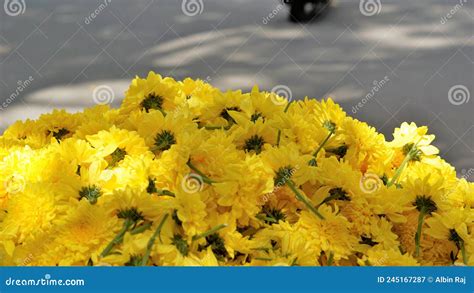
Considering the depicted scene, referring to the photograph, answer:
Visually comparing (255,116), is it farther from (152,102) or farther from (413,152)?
(413,152)

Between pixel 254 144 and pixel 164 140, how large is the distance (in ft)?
0.64

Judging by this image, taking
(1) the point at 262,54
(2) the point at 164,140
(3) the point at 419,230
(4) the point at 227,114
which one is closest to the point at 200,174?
(2) the point at 164,140

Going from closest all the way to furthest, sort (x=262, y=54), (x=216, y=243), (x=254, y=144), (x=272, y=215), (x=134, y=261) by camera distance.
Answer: (x=134, y=261) → (x=216, y=243) → (x=272, y=215) → (x=254, y=144) → (x=262, y=54)

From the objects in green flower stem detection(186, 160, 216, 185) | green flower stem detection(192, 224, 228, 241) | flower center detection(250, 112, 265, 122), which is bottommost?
green flower stem detection(192, 224, 228, 241)

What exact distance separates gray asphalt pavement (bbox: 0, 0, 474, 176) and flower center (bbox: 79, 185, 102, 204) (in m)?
3.06

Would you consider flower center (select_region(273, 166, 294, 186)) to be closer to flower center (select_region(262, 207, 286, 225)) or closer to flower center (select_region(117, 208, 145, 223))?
flower center (select_region(262, 207, 286, 225))

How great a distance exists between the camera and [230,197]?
1.30 meters

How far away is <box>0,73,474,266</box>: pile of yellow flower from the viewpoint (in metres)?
1.24

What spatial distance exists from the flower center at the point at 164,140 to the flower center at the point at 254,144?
0.16 m

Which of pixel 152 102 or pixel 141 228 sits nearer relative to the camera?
pixel 141 228

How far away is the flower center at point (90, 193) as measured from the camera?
1335 mm

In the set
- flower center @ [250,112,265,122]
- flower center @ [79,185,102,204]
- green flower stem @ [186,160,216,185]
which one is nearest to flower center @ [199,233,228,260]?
green flower stem @ [186,160,216,185]

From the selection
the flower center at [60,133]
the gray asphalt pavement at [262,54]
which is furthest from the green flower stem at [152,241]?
the gray asphalt pavement at [262,54]

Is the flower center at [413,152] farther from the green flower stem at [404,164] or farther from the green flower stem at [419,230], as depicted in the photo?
the green flower stem at [419,230]
